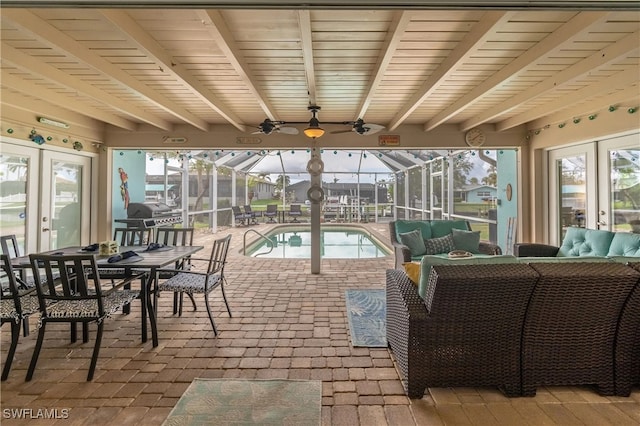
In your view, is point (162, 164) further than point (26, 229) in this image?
Yes

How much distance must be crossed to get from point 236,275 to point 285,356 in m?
2.79

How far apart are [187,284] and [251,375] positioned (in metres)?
1.20

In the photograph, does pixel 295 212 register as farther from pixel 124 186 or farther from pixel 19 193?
pixel 19 193

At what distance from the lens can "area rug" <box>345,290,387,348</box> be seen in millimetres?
2688

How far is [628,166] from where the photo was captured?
3.66m

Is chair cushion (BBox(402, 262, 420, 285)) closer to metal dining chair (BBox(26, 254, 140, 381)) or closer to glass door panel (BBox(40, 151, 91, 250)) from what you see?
metal dining chair (BBox(26, 254, 140, 381))

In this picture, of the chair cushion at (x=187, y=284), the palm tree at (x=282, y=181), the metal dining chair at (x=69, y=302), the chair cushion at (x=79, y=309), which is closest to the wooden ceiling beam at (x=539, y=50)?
the chair cushion at (x=187, y=284)

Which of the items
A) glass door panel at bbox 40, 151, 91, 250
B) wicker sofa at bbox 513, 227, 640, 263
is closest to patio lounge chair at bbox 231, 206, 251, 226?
glass door panel at bbox 40, 151, 91, 250

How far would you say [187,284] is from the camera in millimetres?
2961

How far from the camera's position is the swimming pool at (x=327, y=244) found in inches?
304

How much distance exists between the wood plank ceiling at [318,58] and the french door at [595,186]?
599mm

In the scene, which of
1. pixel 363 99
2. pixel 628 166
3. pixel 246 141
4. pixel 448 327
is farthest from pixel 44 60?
pixel 628 166

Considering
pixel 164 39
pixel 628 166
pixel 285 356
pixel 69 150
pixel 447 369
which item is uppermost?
pixel 164 39

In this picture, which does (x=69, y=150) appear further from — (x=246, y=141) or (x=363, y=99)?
→ (x=363, y=99)
